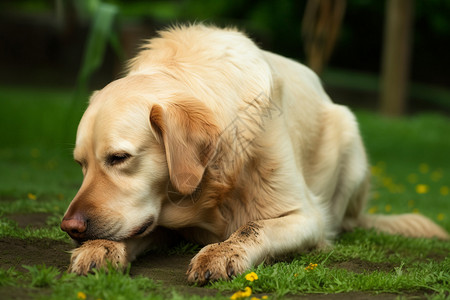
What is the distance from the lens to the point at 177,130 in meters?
3.28

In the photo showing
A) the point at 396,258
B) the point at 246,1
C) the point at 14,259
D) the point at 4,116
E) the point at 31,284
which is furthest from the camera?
the point at 246,1

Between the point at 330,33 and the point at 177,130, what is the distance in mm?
7019

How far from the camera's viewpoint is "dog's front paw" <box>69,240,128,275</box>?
117 inches

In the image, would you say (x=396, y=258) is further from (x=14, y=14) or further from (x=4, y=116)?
(x=14, y=14)

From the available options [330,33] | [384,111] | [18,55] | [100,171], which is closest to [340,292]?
[100,171]

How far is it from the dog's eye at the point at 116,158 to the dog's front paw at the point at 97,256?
40cm

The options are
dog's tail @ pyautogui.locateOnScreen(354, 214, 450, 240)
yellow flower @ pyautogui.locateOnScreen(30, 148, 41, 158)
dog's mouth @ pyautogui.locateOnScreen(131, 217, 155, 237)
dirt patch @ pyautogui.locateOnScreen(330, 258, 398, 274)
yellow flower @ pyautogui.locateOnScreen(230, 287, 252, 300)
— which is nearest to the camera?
yellow flower @ pyautogui.locateOnScreen(230, 287, 252, 300)

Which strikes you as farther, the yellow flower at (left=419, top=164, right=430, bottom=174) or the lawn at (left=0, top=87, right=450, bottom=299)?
the yellow flower at (left=419, top=164, right=430, bottom=174)

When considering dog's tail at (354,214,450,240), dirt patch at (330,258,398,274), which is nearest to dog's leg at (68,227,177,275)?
dirt patch at (330,258,398,274)

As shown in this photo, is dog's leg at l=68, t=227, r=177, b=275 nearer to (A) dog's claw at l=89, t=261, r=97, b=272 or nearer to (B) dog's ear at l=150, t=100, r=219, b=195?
(A) dog's claw at l=89, t=261, r=97, b=272

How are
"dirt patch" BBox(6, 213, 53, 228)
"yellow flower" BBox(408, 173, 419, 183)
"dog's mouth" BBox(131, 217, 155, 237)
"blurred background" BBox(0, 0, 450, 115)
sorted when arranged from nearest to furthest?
"dog's mouth" BBox(131, 217, 155, 237)
"dirt patch" BBox(6, 213, 53, 228)
"yellow flower" BBox(408, 173, 419, 183)
"blurred background" BBox(0, 0, 450, 115)

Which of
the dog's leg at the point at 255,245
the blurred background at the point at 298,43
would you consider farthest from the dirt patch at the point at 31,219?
the blurred background at the point at 298,43

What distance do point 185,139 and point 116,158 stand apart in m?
0.37

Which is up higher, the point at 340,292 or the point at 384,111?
the point at 340,292
